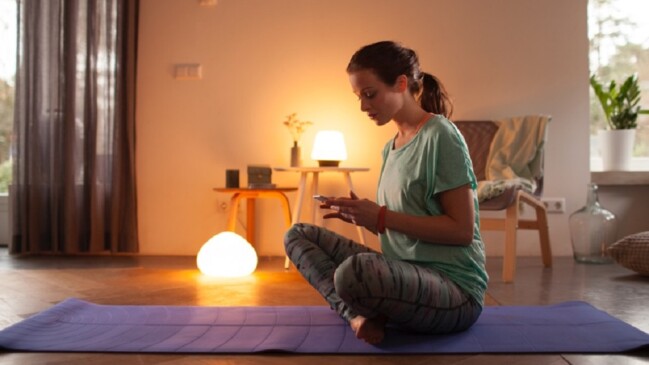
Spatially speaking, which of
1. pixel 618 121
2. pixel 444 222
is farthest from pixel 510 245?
pixel 444 222

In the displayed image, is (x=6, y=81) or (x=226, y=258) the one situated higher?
(x=6, y=81)

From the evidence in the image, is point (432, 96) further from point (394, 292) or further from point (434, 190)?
point (394, 292)

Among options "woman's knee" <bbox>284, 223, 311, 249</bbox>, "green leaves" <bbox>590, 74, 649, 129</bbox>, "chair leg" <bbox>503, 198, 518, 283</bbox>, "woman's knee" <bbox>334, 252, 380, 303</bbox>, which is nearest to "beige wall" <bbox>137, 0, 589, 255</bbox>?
"green leaves" <bbox>590, 74, 649, 129</bbox>

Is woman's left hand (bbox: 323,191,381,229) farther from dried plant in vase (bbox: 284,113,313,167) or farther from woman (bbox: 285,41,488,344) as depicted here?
dried plant in vase (bbox: 284,113,313,167)

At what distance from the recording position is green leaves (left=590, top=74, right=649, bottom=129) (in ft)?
14.0

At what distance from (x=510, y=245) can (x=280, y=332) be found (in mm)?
1658

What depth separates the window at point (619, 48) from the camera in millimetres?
4586

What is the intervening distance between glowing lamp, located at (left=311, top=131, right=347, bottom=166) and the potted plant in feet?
5.34

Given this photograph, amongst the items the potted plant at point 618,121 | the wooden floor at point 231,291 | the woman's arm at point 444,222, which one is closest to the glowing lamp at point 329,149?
the wooden floor at point 231,291

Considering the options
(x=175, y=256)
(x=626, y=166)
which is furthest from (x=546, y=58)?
(x=175, y=256)

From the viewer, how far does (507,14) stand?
172 inches

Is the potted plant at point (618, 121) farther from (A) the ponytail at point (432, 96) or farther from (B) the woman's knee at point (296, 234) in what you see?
(B) the woman's knee at point (296, 234)

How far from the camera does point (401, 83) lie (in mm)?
1952

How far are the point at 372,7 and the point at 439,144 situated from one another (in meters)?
2.70
